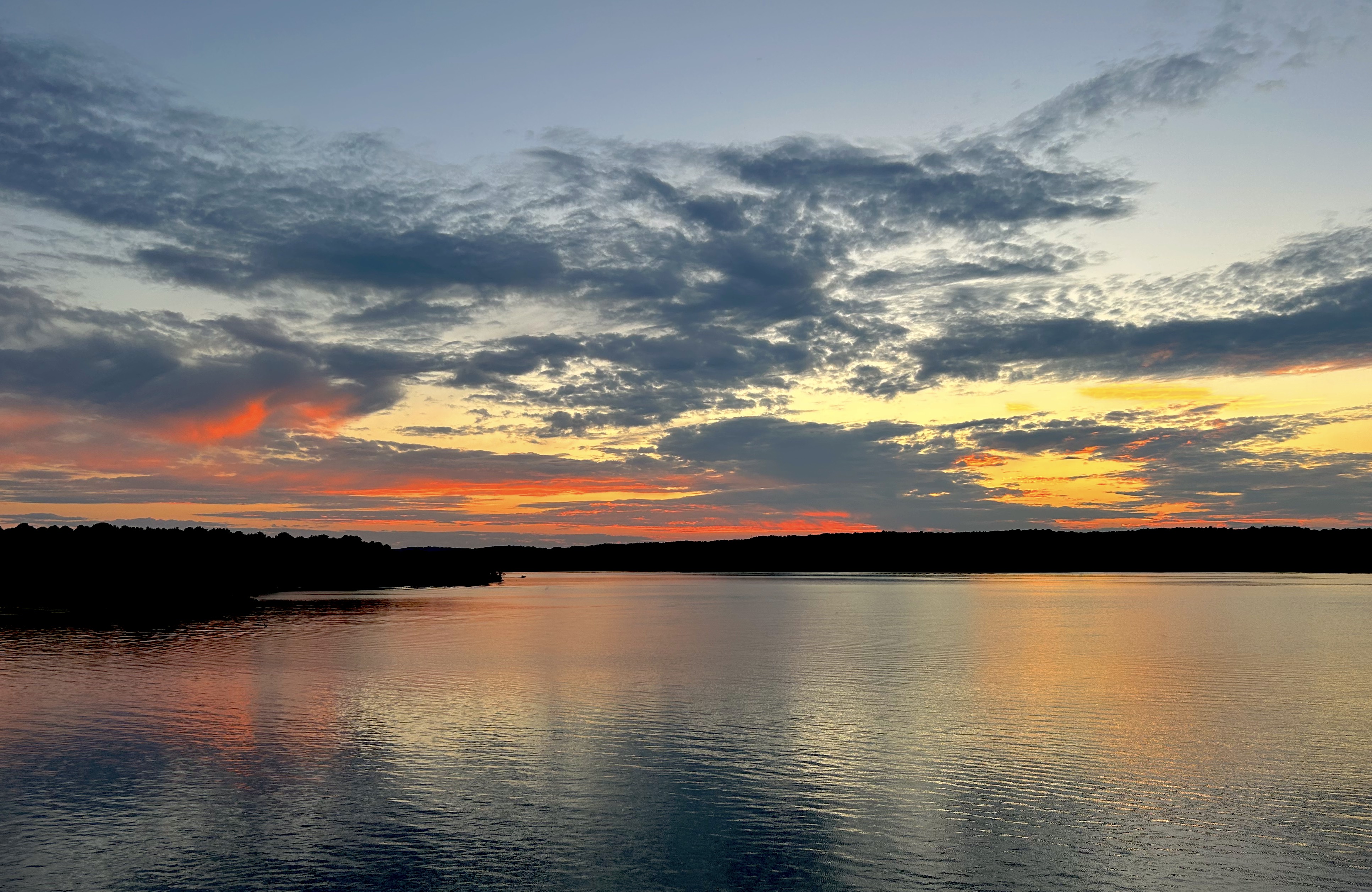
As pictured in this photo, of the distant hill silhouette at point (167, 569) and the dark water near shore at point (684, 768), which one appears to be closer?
the dark water near shore at point (684, 768)

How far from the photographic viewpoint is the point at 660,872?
64.8 ft

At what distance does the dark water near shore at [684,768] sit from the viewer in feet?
65.7

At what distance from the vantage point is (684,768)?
28375 mm

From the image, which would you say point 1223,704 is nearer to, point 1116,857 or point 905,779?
point 905,779

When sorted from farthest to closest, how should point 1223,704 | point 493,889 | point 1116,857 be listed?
point 1223,704 → point 1116,857 → point 493,889

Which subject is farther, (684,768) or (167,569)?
(167,569)

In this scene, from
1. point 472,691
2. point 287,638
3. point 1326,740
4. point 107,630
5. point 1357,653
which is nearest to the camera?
point 1326,740

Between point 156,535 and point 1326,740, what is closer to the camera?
point 1326,740

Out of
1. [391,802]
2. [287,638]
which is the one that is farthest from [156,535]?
[391,802]

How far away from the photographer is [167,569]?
155375mm

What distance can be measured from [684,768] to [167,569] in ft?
500

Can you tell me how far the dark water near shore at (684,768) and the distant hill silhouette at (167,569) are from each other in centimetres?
7385

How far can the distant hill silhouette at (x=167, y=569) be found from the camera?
413 ft

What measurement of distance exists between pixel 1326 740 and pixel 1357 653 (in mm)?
34465
